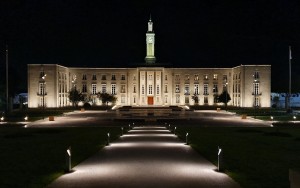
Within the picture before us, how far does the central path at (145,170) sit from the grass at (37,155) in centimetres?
90

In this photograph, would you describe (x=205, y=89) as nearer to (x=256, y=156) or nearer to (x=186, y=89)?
(x=186, y=89)

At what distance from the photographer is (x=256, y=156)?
2406cm

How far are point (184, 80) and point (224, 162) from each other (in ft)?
325

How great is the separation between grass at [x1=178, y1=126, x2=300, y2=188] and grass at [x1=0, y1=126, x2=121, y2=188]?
672 cm

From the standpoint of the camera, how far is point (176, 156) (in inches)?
925

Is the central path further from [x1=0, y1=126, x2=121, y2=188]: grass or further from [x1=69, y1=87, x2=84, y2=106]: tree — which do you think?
[x1=69, y1=87, x2=84, y2=106]: tree

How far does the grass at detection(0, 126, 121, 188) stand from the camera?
685 inches

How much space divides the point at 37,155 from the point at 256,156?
36.9 feet

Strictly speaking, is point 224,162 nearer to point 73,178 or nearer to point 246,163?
point 246,163

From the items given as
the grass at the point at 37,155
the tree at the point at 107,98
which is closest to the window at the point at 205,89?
the tree at the point at 107,98

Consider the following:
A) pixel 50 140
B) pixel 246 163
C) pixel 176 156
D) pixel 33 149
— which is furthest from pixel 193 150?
pixel 50 140

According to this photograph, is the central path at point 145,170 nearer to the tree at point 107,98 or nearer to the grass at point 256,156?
the grass at point 256,156

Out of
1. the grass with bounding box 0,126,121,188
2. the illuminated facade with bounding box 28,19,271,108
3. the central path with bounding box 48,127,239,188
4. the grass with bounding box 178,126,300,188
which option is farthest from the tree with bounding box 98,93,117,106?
the central path with bounding box 48,127,239,188

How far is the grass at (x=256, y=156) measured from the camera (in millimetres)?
17312
